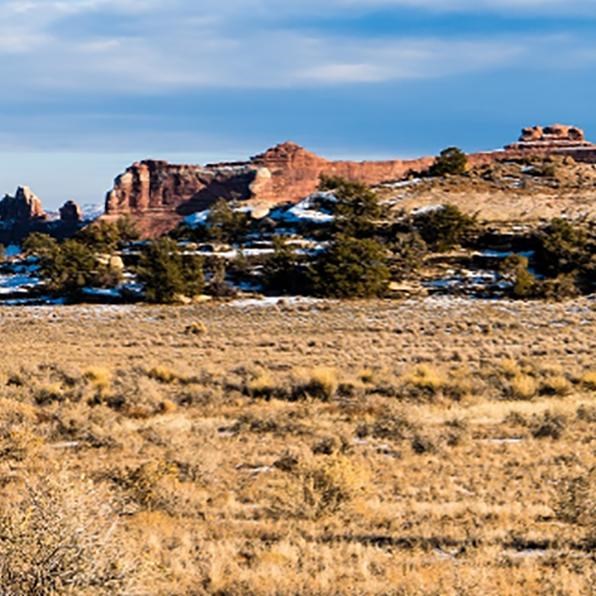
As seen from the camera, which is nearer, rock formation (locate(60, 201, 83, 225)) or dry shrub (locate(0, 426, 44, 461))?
dry shrub (locate(0, 426, 44, 461))

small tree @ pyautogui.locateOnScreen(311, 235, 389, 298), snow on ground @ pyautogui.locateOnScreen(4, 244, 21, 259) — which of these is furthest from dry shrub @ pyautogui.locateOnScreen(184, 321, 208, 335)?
snow on ground @ pyautogui.locateOnScreen(4, 244, 21, 259)

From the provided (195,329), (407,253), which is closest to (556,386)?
(195,329)

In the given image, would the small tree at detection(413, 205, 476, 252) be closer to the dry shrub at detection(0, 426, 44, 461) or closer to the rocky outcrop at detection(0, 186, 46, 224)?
the dry shrub at detection(0, 426, 44, 461)

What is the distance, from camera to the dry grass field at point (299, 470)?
647 cm

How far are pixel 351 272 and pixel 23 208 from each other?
316 ft

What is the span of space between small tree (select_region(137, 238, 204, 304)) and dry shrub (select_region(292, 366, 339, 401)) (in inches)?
1052

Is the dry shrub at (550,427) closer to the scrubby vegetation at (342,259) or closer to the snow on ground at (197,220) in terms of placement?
the scrubby vegetation at (342,259)

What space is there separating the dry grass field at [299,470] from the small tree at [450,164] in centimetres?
4572

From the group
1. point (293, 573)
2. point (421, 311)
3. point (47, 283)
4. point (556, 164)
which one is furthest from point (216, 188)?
point (293, 573)

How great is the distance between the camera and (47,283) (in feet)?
162

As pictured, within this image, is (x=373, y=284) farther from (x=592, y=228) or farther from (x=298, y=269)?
(x=592, y=228)

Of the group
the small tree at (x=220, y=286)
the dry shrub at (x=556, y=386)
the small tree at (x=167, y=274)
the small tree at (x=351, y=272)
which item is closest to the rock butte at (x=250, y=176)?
the small tree at (x=220, y=286)

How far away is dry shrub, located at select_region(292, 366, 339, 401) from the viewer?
17.8m

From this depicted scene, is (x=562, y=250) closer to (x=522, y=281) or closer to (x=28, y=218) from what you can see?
(x=522, y=281)
